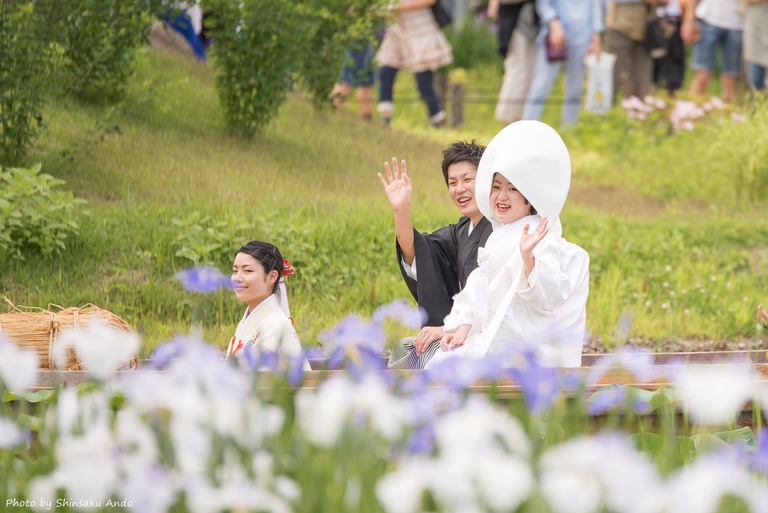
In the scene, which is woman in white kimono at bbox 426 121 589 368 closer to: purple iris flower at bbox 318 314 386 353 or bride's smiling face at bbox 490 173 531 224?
bride's smiling face at bbox 490 173 531 224

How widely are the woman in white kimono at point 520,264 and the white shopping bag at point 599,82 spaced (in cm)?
813

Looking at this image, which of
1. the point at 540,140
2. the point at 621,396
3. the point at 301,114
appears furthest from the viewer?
the point at 301,114

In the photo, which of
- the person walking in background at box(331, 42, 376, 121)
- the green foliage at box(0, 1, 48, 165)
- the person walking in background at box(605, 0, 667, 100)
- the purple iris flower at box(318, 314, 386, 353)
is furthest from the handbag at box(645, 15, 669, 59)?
the purple iris flower at box(318, 314, 386, 353)

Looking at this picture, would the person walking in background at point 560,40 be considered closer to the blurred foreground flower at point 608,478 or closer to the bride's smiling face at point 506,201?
the bride's smiling face at point 506,201

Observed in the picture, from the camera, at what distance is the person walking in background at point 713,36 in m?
12.7

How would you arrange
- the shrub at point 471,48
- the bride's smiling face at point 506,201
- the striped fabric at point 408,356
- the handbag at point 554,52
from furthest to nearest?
the shrub at point 471,48, the handbag at point 554,52, the striped fabric at point 408,356, the bride's smiling face at point 506,201

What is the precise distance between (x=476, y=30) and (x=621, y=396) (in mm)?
14234

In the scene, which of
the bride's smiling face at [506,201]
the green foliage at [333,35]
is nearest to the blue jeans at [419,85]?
the green foliage at [333,35]

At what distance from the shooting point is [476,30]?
17219mm

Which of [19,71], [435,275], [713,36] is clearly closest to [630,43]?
[713,36]

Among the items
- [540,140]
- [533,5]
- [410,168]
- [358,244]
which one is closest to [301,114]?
[410,168]

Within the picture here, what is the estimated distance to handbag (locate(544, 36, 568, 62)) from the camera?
11.3m

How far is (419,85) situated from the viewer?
12.4 meters

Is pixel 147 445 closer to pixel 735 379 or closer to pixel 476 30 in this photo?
pixel 735 379
